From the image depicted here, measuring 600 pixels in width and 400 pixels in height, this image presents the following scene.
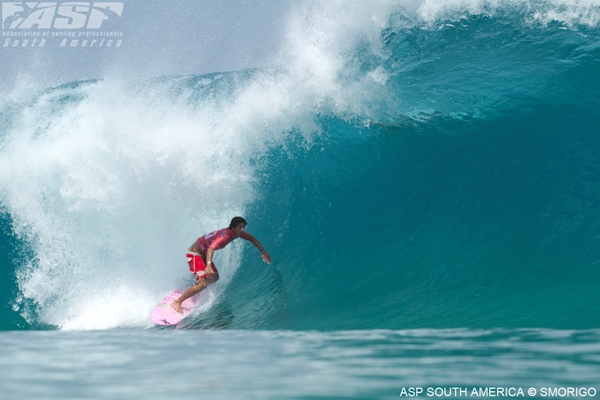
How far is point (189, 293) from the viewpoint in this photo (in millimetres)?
7277

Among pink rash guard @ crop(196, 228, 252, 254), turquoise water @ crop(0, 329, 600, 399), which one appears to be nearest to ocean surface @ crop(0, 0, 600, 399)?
turquoise water @ crop(0, 329, 600, 399)

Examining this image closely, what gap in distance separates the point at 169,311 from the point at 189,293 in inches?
11.5

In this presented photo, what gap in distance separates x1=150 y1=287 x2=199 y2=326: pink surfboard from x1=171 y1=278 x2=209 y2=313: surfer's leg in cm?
7

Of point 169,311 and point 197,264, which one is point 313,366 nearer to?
point 169,311

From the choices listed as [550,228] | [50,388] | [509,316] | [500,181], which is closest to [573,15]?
[500,181]

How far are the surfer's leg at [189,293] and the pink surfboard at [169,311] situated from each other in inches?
2.7

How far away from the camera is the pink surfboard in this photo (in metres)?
7.15

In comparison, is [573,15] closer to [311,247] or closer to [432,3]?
[432,3]

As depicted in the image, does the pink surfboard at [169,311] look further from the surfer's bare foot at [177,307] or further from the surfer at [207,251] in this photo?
the surfer at [207,251]

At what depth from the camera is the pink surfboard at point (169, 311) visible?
715 centimetres

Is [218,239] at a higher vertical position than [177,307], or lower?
higher

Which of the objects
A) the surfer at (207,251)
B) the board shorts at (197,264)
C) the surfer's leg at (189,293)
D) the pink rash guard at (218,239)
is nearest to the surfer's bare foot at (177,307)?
the surfer's leg at (189,293)

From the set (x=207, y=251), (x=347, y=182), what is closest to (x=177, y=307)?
(x=207, y=251)

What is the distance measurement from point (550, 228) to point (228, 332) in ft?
12.9
